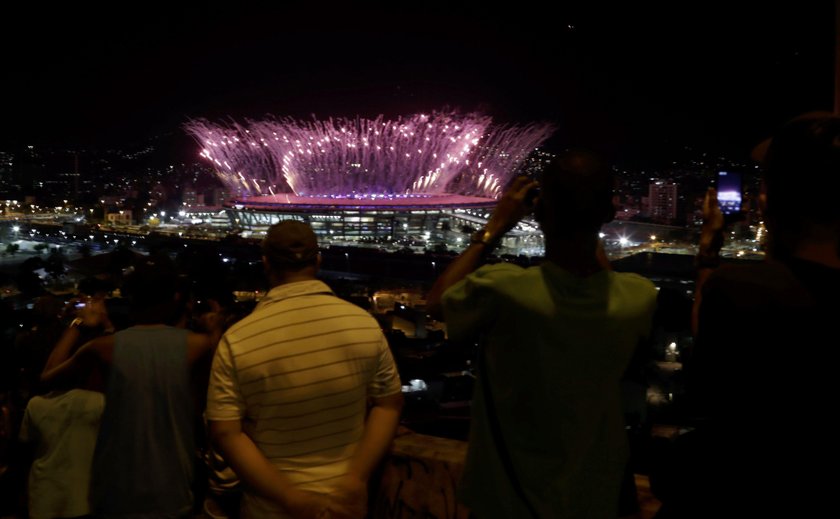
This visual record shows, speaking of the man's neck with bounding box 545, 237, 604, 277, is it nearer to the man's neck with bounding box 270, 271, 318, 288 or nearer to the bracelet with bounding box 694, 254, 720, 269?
the bracelet with bounding box 694, 254, 720, 269

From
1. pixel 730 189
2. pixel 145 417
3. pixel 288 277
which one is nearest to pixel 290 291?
pixel 288 277

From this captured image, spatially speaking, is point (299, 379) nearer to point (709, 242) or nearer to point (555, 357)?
point (555, 357)

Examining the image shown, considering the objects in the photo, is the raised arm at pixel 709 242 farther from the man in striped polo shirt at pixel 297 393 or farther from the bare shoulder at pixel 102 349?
the bare shoulder at pixel 102 349

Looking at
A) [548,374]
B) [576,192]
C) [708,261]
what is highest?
[576,192]

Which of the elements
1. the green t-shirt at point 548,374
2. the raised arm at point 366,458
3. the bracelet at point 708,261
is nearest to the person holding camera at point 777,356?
the green t-shirt at point 548,374

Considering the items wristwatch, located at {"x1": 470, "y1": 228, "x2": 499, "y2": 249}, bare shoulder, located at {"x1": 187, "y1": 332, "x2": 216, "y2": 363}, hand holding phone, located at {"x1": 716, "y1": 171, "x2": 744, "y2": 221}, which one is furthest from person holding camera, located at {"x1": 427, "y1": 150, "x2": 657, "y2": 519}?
hand holding phone, located at {"x1": 716, "y1": 171, "x2": 744, "y2": 221}
